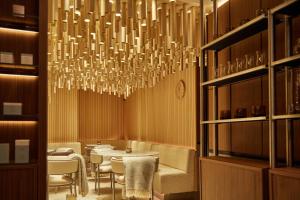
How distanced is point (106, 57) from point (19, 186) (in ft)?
10.5

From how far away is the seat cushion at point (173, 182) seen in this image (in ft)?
19.8

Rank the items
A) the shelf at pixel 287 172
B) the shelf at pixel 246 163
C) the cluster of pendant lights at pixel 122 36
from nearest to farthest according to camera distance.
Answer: the shelf at pixel 287 172
the shelf at pixel 246 163
the cluster of pendant lights at pixel 122 36

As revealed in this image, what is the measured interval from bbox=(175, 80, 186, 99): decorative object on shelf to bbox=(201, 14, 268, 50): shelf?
10.7 feet

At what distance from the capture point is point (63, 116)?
1031 cm

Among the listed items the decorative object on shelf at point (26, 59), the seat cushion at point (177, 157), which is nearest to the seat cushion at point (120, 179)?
the seat cushion at point (177, 157)

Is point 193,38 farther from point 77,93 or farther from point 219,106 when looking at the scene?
point 77,93

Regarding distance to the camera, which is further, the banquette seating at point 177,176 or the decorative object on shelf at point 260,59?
the banquette seating at point 177,176

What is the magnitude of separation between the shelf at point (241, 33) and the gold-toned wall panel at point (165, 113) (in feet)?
9.39

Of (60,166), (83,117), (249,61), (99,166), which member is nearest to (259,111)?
(249,61)

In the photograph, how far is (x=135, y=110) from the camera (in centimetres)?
1057

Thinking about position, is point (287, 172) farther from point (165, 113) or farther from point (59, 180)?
point (165, 113)

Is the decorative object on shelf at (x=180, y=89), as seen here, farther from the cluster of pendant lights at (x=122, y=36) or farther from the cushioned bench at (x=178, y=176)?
the cushioned bench at (x=178, y=176)

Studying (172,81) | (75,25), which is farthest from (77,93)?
(75,25)

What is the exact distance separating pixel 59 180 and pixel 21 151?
8.05ft
